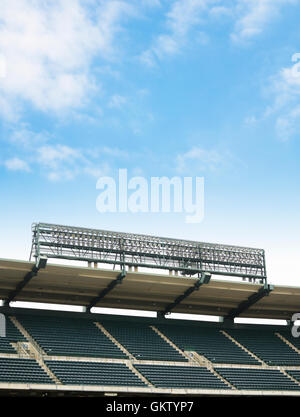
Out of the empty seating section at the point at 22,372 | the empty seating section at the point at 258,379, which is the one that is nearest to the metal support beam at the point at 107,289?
the empty seating section at the point at 22,372

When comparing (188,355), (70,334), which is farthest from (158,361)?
(70,334)

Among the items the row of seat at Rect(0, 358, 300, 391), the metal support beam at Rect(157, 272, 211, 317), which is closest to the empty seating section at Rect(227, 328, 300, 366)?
the row of seat at Rect(0, 358, 300, 391)

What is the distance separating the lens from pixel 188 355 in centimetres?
3825

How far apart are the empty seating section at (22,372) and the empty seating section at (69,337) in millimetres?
2248

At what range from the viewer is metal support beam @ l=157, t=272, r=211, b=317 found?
123 feet

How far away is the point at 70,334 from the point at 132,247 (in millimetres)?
6619

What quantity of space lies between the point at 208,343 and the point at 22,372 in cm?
1420

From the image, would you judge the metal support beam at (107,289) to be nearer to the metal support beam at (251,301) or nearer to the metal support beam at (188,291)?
the metal support beam at (188,291)

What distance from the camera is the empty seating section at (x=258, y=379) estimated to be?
35.5 meters

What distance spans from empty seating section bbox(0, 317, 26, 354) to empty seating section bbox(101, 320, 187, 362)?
6.16 m
